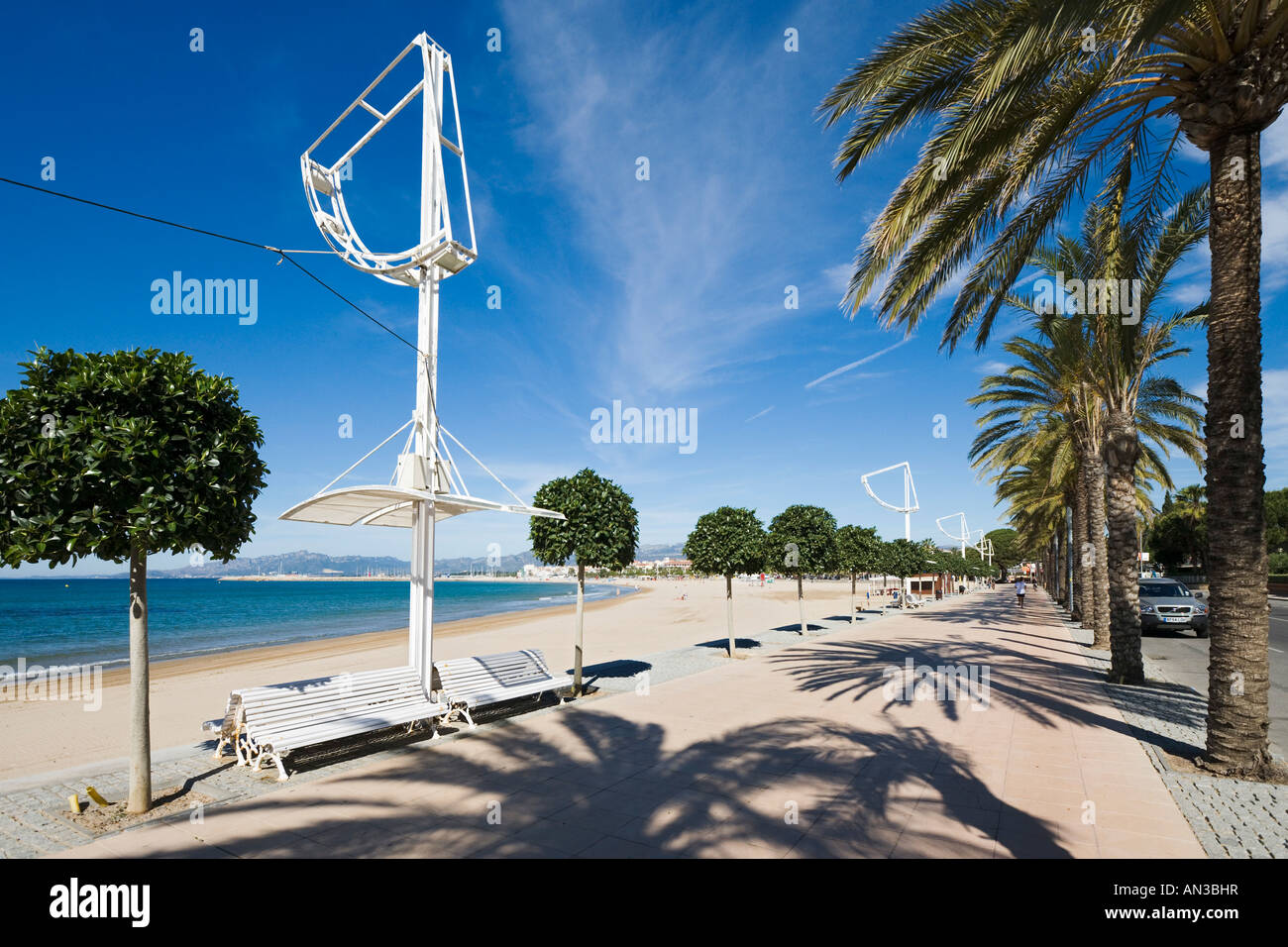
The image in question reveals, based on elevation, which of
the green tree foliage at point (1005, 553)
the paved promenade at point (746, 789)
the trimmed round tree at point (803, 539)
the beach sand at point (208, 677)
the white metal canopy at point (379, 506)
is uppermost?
the white metal canopy at point (379, 506)

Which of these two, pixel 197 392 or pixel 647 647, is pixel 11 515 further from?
pixel 647 647

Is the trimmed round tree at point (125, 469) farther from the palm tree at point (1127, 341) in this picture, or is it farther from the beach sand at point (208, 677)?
the palm tree at point (1127, 341)

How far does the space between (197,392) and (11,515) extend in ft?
5.41

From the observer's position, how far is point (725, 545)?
48.8 ft

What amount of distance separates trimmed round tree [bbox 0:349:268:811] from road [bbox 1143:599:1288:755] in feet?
37.2

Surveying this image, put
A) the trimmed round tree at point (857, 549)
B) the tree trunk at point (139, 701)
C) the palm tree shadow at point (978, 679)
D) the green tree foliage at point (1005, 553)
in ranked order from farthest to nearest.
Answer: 1. the green tree foliage at point (1005, 553)
2. the trimmed round tree at point (857, 549)
3. the palm tree shadow at point (978, 679)
4. the tree trunk at point (139, 701)

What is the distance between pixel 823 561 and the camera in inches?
788

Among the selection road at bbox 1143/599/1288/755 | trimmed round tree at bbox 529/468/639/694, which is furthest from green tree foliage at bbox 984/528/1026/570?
trimmed round tree at bbox 529/468/639/694

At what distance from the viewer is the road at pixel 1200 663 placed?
827 centimetres

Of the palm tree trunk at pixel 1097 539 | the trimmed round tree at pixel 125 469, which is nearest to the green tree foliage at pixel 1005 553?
the palm tree trunk at pixel 1097 539

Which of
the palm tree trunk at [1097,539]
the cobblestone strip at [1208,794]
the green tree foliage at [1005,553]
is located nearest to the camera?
the cobblestone strip at [1208,794]

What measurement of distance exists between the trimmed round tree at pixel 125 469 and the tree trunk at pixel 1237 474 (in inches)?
370

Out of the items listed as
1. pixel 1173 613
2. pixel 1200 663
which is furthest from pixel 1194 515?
pixel 1200 663
